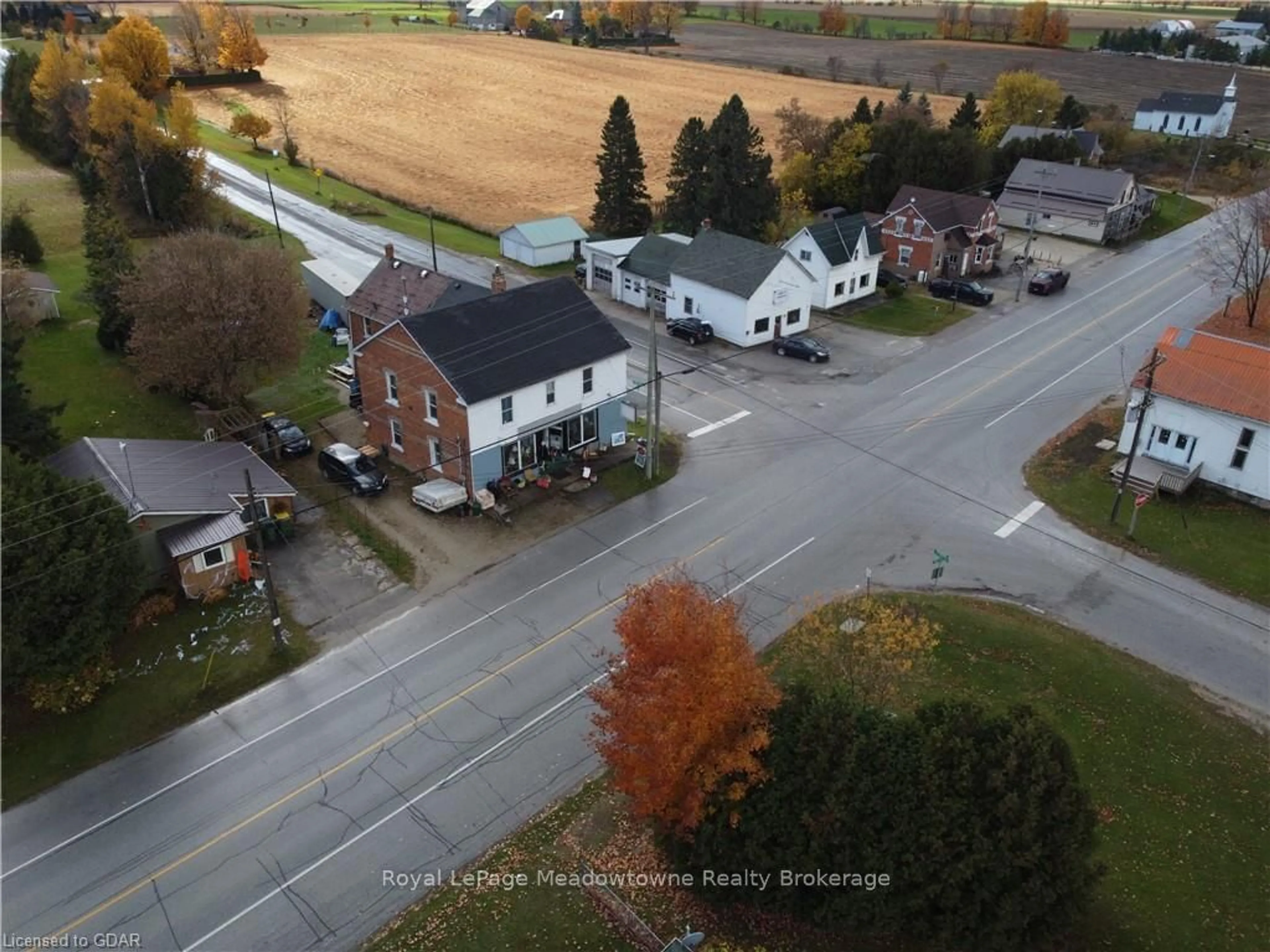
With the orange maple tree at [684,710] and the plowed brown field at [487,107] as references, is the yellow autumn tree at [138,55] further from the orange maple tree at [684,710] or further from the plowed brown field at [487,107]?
the orange maple tree at [684,710]

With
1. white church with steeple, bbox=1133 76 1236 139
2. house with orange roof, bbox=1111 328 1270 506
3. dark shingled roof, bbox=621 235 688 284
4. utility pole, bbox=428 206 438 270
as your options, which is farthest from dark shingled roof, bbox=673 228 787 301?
white church with steeple, bbox=1133 76 1236 139

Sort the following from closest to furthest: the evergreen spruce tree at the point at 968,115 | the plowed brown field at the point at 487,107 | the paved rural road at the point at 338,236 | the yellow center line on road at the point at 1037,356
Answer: the yellow center line on road at the point at 1037,356, the paved rural road at the point at 338,236, the evergreen spruce tree at the point at 968,115, the plowed brown field at the point at 487,107

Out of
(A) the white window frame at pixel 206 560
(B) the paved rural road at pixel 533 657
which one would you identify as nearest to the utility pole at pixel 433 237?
(B) the paved rural road at pixel 533 657

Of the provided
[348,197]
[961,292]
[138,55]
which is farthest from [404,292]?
[138,55]

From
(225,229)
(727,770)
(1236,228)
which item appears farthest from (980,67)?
(727,770)

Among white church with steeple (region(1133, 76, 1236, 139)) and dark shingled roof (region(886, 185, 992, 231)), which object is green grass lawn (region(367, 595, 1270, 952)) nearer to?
dark shingled roof (region(886, 185, 992, 231))

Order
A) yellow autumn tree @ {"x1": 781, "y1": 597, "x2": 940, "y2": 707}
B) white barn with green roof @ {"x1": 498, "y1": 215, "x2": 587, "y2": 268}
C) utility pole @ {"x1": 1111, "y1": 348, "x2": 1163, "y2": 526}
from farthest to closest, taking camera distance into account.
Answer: white barn with green roof @ {"x1": 498, "y1": 215, "x2": 587, "y2": 268} < utility pole @ {"x1": 1111, "y1": 348, "x2": 1163, "y2": 526} < yellow autumn tree @ {"x1": 781, "y1": 597, "x2": 940, "y2": 707}
